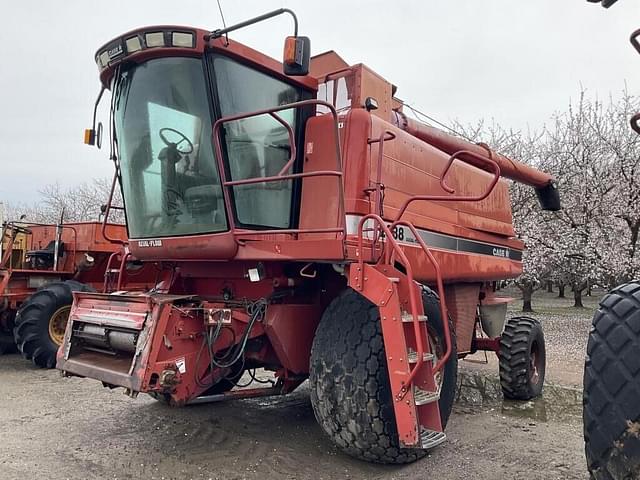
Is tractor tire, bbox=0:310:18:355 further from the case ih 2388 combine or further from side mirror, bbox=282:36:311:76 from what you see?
side mirror, bbox=282:36:311:76

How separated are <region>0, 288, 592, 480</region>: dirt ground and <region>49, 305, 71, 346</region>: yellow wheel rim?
4.11ft

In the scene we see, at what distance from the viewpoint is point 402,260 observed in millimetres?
4004

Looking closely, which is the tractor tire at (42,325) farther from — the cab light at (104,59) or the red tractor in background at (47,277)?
the cab light at (104,59)

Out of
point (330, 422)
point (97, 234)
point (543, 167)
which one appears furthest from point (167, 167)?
point (543, 167)

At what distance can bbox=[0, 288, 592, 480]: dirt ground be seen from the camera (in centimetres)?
412

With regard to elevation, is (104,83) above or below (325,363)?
above

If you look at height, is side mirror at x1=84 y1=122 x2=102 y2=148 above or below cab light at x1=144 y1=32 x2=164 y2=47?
below

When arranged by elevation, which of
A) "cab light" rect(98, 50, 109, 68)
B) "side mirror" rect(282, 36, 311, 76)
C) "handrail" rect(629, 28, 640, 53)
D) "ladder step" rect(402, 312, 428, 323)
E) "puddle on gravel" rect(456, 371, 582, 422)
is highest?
"cab light" rect(98, 50, 109, 68)

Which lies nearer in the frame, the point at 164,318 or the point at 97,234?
the point at 164,318

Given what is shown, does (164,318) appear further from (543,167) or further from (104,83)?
(543,167)

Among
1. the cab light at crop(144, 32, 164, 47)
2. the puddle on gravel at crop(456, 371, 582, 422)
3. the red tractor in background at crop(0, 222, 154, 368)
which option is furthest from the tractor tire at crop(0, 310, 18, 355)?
the puddle on gravel at crop(456, 371, 582, 422)

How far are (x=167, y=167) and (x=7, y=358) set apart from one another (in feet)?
20.8

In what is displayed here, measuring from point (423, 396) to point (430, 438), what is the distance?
281mm

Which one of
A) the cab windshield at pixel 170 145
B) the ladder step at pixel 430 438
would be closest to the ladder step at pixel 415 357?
the ladder step at pixel 430 438
